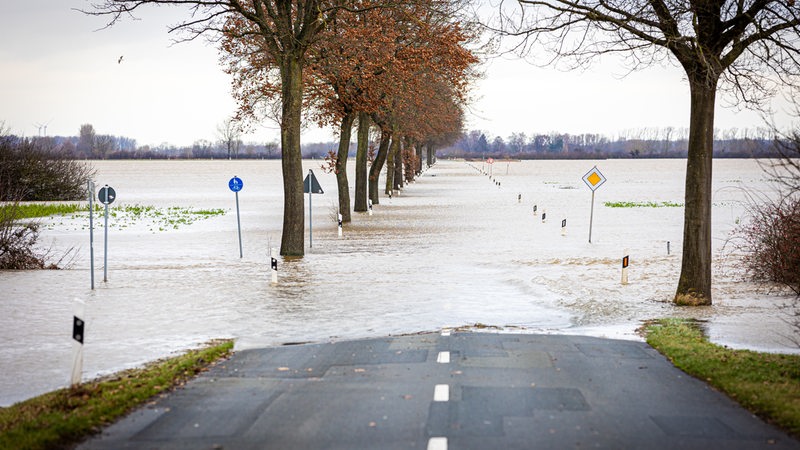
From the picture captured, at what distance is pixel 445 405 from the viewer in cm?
914

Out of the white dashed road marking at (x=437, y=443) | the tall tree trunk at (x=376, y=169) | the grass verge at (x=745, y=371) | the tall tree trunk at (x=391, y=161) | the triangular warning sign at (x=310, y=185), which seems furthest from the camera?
the tall tree trunk at (x=391, y=161)

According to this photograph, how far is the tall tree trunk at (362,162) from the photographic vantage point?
4803cm

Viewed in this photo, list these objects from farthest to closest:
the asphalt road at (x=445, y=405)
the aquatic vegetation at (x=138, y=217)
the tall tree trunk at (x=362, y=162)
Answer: the tall tree trunk at (x=362, y=162)
the aquatic vegetation at (x=138, y=217)
the asphalt road at (x=445, y=405)

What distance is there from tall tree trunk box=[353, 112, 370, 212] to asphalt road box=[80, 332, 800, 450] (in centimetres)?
3561

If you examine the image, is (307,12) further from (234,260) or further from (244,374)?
(244,374)

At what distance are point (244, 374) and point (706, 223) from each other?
1061cm

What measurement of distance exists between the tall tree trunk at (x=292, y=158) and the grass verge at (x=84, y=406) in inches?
625

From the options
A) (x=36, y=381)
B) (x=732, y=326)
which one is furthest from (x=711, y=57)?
(x=36, y=381)

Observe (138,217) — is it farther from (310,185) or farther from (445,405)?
(445,405)

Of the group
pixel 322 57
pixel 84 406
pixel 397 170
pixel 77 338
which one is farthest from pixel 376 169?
pixel 84 406

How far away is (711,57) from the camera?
16594 millimetres

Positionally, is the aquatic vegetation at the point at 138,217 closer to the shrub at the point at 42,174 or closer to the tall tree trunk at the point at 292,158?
the shrub at the point at 42,174

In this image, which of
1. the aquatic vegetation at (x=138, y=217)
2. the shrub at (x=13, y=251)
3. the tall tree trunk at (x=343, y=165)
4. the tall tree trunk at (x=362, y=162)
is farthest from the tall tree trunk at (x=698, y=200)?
the tall tree trunk at (x=362, y=162)

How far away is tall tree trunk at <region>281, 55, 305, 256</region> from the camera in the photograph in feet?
89.2
